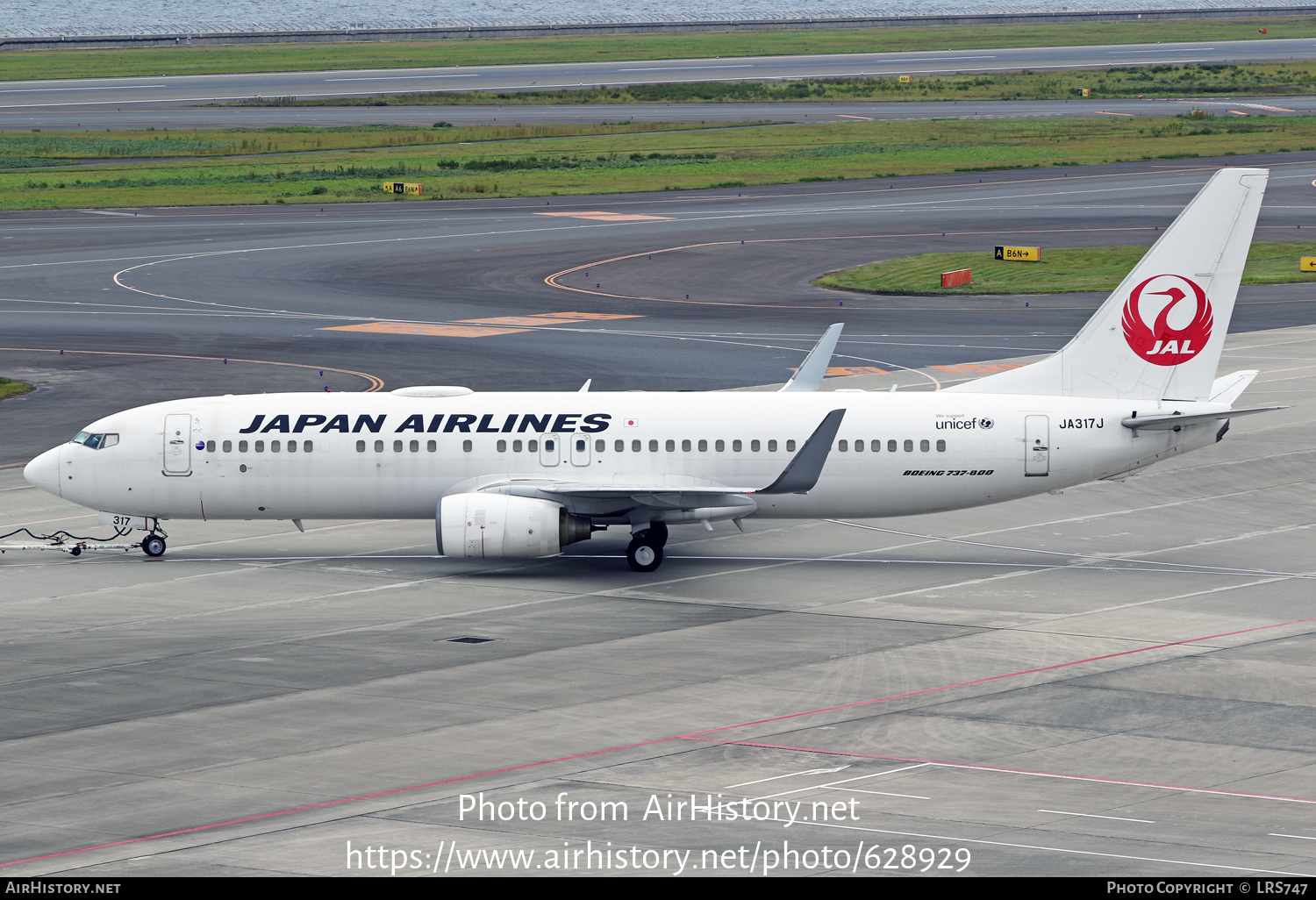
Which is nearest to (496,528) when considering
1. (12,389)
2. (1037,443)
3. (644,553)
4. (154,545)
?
(644,553)

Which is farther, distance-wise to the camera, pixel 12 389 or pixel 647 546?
pixel 12 389

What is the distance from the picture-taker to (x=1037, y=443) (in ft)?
151

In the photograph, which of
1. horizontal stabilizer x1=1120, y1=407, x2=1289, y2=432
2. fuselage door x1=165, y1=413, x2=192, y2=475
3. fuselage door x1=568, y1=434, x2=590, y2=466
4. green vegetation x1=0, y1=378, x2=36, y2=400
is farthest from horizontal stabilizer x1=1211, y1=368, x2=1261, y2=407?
green vegetation x1=0, y1=378, x2=36, y2=400

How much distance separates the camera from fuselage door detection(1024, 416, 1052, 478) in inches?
1815

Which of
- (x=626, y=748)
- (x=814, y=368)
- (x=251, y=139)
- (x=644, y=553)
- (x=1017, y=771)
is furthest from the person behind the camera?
(x=251, y=139)

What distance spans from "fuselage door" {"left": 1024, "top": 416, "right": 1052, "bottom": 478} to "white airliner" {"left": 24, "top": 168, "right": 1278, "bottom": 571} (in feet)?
0.17

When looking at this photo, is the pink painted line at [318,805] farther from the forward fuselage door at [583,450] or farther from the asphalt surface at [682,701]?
the forward fuselage door at [583,450]

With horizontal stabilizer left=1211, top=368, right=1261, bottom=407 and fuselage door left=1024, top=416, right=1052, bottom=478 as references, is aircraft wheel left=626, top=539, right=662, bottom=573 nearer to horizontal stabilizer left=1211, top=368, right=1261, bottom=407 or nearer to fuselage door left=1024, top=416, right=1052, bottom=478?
fuselage door left=1024, top=416, right=1052, bottom=478

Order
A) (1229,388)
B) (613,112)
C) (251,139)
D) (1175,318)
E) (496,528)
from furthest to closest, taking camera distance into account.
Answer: (613,112) → (251,139) → (1229,388) → (1175,318) → (496,528)

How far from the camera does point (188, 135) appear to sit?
167 meters

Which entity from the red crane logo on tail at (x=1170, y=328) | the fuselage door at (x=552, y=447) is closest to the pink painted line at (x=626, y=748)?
the red crane logo on tail at (x=1170, y=328)

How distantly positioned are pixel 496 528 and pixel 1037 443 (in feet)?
48.7

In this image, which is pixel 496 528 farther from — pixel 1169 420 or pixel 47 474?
pixel 1169 420

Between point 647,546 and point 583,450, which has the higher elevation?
point 583,450
